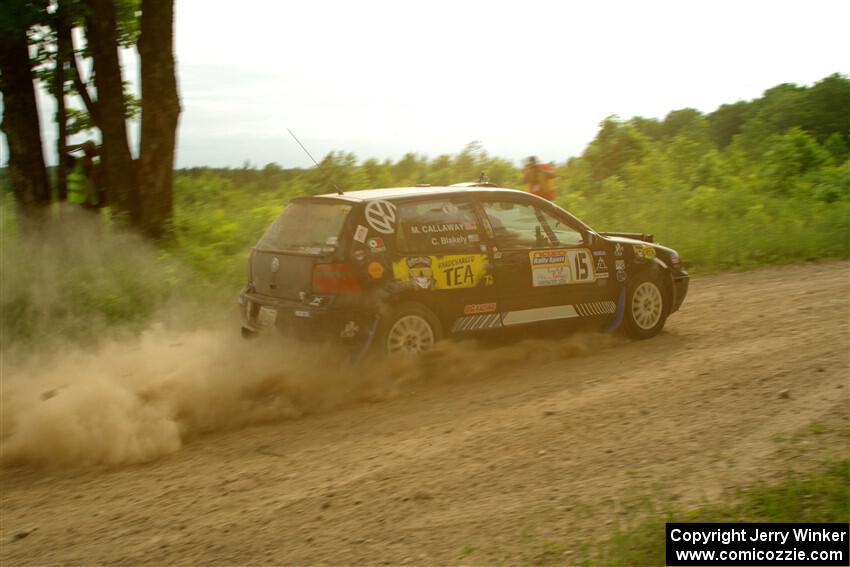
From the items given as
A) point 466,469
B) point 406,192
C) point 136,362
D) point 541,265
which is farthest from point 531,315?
point 136,362

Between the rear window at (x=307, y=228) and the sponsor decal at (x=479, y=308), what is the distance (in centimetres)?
137

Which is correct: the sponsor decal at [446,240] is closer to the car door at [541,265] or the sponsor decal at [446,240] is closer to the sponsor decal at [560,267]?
the car door at [541,265]

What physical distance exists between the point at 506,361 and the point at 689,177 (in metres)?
14.0

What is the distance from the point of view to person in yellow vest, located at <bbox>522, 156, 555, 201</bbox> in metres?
16.3

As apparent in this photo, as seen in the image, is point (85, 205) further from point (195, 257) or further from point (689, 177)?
point (689, 177)

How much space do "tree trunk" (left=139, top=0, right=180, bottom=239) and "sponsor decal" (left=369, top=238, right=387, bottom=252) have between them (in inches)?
217

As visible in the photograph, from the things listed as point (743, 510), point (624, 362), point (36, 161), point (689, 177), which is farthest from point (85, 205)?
point (689, 177)

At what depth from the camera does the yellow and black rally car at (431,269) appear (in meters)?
7.40

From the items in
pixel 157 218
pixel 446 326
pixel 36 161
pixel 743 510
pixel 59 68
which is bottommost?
pixel 743 510

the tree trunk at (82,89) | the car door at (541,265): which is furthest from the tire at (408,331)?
the tree trunk at (82,89)

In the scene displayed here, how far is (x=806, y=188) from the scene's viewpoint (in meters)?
18.9

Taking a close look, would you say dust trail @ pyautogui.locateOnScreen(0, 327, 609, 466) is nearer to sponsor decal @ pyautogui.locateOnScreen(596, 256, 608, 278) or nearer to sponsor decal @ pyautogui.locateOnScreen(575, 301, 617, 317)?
sponsor decal @ pyautogui.locateOnScreen(575, 301, 617, 317)

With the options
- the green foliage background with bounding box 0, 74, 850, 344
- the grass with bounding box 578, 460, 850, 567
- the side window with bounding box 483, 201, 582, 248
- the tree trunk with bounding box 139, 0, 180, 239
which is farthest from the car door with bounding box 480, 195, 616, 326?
the tree trunk with bounding box 139, 0, 180, 239

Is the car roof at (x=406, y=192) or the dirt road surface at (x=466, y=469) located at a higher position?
the car roof at (x=406, y=192)
